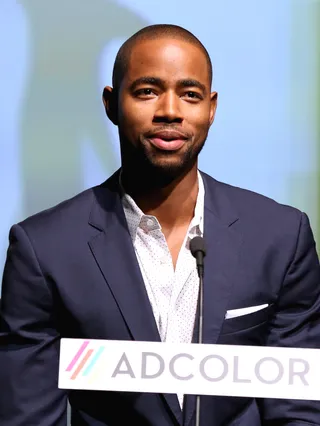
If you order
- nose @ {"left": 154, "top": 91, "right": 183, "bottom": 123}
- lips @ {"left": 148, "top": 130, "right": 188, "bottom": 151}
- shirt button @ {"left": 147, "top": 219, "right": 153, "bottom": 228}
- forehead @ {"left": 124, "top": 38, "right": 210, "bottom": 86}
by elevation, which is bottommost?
shirt button @ {"left": 147, "top": 219, "right": 153, "bottom": 228}

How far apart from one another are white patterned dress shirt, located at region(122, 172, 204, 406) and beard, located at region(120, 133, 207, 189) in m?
0.06

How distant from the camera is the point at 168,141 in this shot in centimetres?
158

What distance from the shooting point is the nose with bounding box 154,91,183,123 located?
157 cm

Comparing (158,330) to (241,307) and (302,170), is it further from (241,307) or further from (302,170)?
(302,170)

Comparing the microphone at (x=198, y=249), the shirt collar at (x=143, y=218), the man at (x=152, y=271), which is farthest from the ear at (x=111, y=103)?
the microphone at (x=198, y=249)

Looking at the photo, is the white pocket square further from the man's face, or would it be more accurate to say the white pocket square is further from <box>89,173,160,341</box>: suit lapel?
the man's face

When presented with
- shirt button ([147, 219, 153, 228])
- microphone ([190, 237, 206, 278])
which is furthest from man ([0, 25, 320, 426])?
microphone ([190, 237, 206, 278])

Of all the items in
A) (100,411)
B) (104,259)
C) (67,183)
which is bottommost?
(100,411)

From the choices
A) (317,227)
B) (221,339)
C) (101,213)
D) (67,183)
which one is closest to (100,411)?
(221,339)

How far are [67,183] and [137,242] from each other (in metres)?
0.46

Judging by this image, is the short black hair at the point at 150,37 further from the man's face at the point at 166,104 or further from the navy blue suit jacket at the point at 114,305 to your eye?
the navy blue suit jacket at the point at 114,305

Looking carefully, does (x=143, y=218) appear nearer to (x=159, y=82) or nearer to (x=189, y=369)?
(x=159, y=82)

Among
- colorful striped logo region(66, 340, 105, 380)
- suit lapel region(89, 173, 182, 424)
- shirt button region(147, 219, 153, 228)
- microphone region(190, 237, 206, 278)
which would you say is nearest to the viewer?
colorful striped logo region(66, 340, 105, 380)

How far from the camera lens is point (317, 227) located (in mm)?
2121
